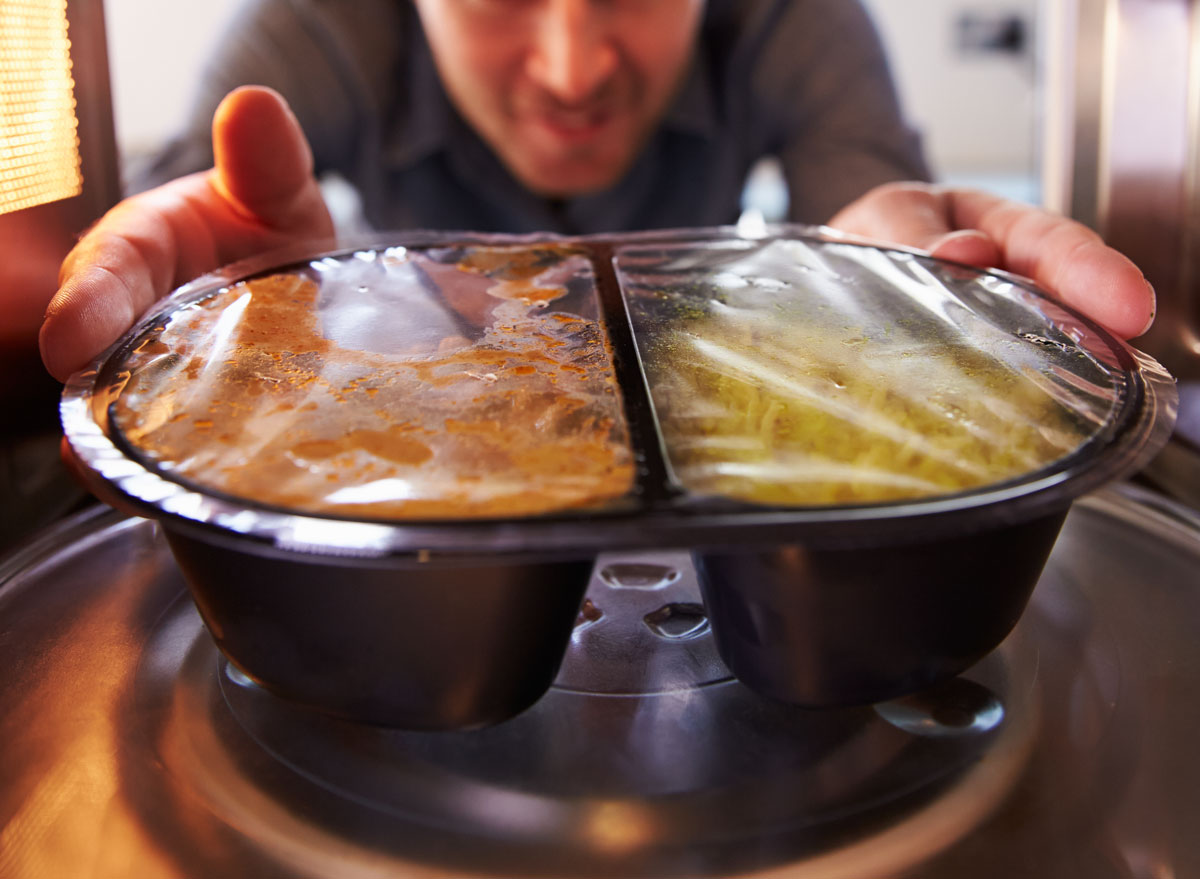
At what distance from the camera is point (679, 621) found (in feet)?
1.82

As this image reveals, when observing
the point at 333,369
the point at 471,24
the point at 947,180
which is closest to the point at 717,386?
the point at 333,369

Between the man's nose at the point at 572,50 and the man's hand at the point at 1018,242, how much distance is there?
0.32 meters

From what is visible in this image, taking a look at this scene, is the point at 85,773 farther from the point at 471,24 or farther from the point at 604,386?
the point at 471,24

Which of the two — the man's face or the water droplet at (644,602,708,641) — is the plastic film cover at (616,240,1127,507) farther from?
the man's face

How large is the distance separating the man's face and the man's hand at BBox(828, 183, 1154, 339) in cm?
33

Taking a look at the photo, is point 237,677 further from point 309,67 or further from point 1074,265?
point 309,67

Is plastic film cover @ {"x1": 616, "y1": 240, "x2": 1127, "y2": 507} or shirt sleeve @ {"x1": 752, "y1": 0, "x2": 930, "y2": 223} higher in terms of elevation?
plastic film cover @ {"x1": 616, "y1": 240, "x2": 1127, "y2": 507}

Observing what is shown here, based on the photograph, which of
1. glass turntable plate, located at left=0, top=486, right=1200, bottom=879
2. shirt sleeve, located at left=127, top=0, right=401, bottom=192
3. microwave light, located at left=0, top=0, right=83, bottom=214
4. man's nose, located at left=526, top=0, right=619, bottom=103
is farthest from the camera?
shirt sleeve, located at left=127, top=0, right=401, bottom=192

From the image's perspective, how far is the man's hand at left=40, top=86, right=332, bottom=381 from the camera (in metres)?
0.54

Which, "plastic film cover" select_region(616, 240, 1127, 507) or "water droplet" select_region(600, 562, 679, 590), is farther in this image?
"water droplet" select_region(600, 562, 679, 590)

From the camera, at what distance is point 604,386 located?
0.49 meters

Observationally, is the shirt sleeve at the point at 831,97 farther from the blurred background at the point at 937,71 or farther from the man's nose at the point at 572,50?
the blurred background at the point at 937,71

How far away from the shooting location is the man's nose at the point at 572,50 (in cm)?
102

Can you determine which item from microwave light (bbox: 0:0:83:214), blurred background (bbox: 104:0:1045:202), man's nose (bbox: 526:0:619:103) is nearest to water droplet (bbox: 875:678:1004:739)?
microwave light (bbox: 0:0:83:214)
